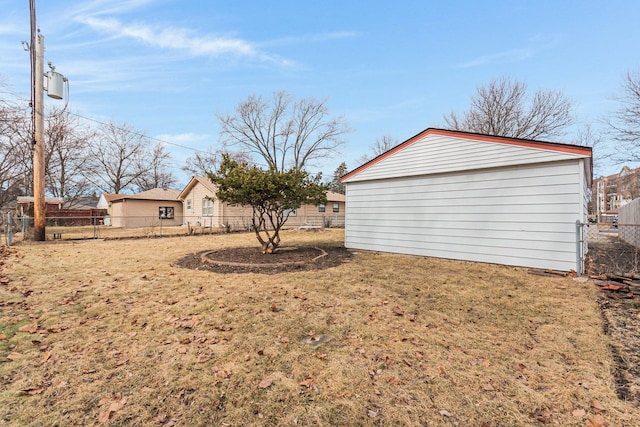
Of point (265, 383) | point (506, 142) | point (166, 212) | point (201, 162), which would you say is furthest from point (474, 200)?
point (201, 162)

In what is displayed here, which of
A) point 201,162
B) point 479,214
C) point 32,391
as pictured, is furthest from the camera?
point 201,162

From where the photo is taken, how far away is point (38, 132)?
12359 mm

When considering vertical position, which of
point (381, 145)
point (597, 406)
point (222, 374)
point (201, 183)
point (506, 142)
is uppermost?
point (381, 145)

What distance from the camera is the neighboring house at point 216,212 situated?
21453 mm

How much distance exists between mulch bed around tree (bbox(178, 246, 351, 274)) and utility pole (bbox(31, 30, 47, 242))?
Result: 910 centimetres

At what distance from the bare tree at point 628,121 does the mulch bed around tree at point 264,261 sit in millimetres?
18613

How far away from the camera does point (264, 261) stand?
7582mm

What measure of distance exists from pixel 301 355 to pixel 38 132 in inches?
642

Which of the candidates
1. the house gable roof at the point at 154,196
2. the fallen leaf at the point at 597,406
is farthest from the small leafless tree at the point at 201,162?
the fallen leaf at the point at 597,406

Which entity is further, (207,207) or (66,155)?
(66,155)

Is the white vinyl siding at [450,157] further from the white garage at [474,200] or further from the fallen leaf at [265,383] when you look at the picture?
the fallen leaf at [265,383]

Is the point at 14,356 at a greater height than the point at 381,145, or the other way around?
the point at 381,145

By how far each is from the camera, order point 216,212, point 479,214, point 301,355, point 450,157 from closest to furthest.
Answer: point 301,355
point 479,214
point 450,157
point 216,212

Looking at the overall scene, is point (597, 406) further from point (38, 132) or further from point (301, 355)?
point (38, 132)
